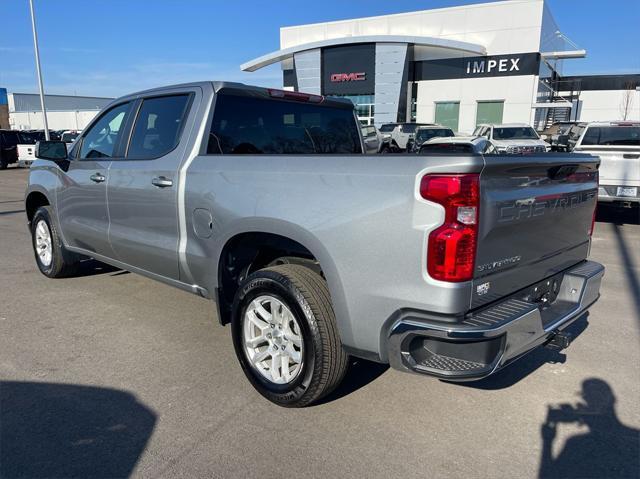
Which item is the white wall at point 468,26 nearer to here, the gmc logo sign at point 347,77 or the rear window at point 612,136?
the gmc logo sign at point 347,77

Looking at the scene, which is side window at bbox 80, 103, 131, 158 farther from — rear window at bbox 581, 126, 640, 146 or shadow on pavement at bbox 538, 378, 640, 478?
rear window at bbox 581, 126, 640, 146

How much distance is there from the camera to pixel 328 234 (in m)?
2.71

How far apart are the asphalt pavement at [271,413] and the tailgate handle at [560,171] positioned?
56.2 inches

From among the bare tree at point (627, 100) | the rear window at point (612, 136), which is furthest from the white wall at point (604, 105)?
the rear window at point (612, 136)

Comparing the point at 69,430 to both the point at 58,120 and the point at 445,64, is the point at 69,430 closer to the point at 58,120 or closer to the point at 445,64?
the point at 445,64

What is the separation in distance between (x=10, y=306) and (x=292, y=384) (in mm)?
3497

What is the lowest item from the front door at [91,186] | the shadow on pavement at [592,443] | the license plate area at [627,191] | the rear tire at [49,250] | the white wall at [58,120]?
the shadow on pavement at [592,443]

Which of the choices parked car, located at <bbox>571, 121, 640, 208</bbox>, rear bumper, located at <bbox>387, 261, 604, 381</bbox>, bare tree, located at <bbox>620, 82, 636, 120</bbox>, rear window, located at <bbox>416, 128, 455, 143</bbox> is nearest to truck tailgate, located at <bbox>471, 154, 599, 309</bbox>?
rear bumper, located at <bbox>387, 261, 604, 381</bbox>

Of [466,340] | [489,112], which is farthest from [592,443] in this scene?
[489,112]

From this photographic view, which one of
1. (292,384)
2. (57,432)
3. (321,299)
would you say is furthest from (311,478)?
(57,432)

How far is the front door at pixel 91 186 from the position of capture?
4.50 metres

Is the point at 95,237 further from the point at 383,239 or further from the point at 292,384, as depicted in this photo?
the point at 383,239

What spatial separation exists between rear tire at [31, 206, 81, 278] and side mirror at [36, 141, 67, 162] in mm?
852

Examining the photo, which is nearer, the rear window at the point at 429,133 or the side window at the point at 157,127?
the side window at the point at 157,127
